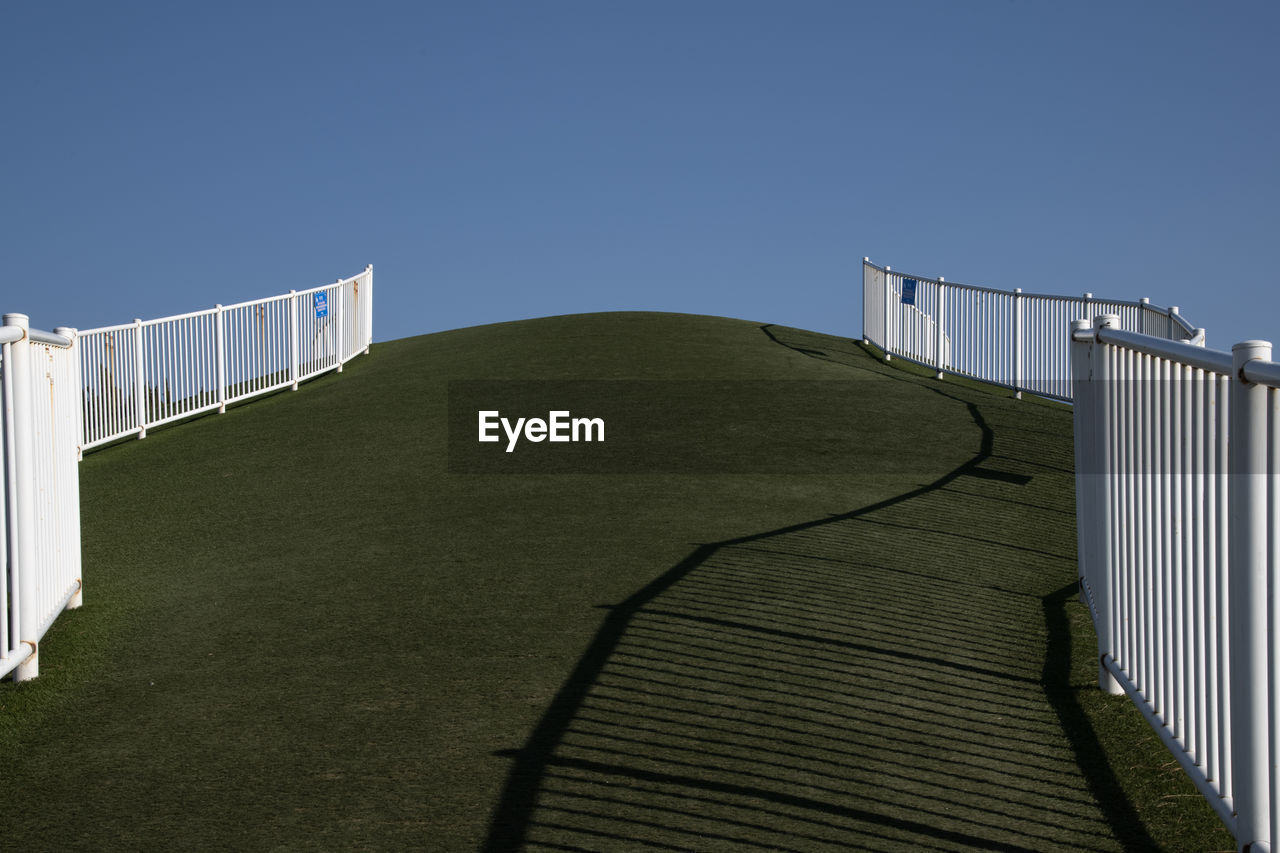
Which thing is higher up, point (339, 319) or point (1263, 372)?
point (339, 319)

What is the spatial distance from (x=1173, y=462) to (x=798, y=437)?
9.21 meters

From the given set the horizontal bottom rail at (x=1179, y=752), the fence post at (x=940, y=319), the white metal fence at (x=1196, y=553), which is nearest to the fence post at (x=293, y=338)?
the fence post at (x=940, y=319)

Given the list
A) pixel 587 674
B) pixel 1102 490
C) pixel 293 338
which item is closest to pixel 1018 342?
pixel 293 338

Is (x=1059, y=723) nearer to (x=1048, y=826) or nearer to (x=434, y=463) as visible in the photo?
(x=1048, y=826)

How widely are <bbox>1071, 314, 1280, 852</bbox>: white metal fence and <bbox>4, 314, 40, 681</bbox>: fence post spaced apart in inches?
208

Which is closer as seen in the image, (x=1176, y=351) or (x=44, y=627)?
(x=1176, y=351)

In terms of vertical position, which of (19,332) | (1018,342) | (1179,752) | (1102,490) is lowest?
(1179,752)

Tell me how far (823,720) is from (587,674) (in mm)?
1244

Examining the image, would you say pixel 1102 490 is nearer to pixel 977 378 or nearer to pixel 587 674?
pixel 587 674

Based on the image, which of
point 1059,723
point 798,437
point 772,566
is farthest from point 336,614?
point 798,437

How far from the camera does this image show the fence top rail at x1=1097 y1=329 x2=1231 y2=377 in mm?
3402

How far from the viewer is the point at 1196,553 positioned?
3891 millimetres

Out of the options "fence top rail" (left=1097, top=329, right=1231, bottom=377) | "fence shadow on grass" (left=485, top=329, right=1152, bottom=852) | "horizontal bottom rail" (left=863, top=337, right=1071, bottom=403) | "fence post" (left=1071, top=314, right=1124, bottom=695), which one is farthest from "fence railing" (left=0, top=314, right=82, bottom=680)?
"horizontal bottom rail" (left=863, top=337, right=1071, bottom=403)

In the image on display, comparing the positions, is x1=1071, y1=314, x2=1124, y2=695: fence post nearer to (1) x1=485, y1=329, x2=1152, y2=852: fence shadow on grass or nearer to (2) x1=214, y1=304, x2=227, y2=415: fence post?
(1) x1=485, y1=329, x2=1152, y2=852: fence shadow on grass
